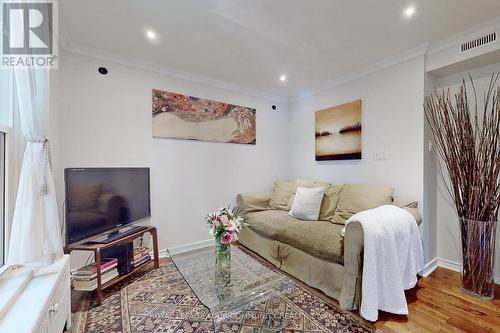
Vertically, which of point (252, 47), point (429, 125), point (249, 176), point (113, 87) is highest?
point (252, 47)

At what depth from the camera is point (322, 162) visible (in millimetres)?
3273

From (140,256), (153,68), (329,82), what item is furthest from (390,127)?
(140,256)

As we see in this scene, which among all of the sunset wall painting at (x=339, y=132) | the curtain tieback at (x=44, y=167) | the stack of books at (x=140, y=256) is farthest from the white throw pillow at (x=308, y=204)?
the curtain tieback at (x=44, y=167)

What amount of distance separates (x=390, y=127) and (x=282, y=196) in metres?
1.62

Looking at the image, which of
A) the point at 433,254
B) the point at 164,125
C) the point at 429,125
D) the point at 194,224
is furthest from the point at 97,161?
the point at 433,254

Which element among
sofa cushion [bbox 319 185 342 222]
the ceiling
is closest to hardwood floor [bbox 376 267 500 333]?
sofa cushion [bbox 319 185 342 222]

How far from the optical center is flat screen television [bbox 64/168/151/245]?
1.81 meters

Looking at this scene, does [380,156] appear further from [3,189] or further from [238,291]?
[3,189]

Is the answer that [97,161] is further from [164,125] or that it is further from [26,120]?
[26,120]

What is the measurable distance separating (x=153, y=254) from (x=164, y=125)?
5.18 ft

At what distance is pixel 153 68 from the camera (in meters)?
2.61

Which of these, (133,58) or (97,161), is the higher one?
(133,58)

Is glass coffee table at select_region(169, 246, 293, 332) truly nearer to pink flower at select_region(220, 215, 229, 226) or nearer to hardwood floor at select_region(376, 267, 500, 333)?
pink flower at select_region(220, 215, 229, 226)

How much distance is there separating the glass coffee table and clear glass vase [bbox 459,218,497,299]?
1.66 meters
